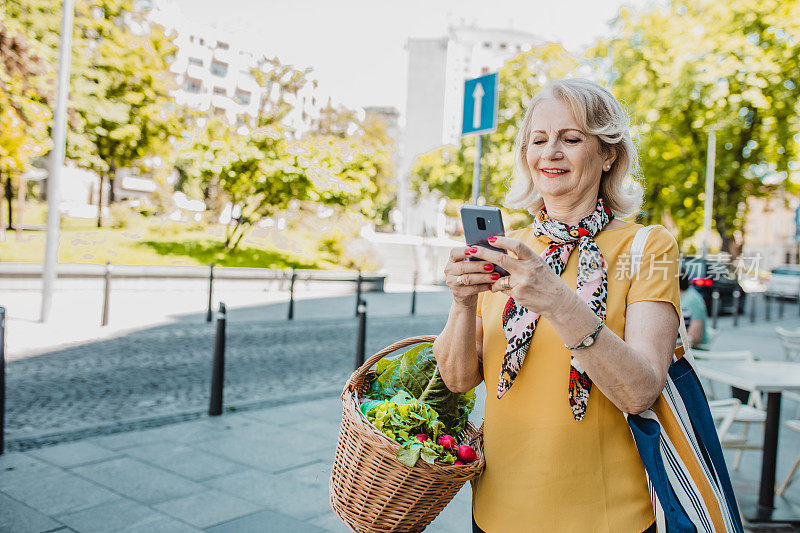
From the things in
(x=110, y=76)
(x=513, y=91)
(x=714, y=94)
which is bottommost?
(x=110, y=76)

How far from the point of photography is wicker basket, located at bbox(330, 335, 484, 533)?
166 cm

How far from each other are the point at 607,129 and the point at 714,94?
24333 millimetres

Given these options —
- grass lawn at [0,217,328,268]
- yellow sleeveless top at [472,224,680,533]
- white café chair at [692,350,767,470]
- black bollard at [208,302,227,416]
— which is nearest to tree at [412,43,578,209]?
grass lawn at [0,217,328,268]

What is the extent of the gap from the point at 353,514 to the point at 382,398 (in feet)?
1.27

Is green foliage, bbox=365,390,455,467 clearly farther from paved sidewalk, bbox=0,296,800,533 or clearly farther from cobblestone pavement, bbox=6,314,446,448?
cobblestone pavement, bbox=6,314,446,448

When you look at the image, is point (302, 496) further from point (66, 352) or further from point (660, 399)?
point (66, 352)

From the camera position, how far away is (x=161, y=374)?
7754mm

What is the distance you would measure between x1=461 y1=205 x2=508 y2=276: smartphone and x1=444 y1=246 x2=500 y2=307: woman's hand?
2 centimetres

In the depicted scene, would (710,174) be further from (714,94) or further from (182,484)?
(182,484)

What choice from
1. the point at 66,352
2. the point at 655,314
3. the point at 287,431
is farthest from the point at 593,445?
the point at 66,352

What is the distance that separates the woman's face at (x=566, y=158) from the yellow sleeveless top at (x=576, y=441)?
0.14 m

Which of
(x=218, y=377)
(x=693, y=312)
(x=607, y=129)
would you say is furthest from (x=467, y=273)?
(x=218, y=377)

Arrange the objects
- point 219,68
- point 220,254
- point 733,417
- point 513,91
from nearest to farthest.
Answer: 1. point 733,417
2. point 220,254
3. point 513,91
4. point 219,68

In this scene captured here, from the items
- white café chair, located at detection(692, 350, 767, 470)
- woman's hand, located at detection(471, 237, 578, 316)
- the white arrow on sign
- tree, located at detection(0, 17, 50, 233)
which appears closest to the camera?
woman's hand, located at detection(471, 237, 578, 316)
